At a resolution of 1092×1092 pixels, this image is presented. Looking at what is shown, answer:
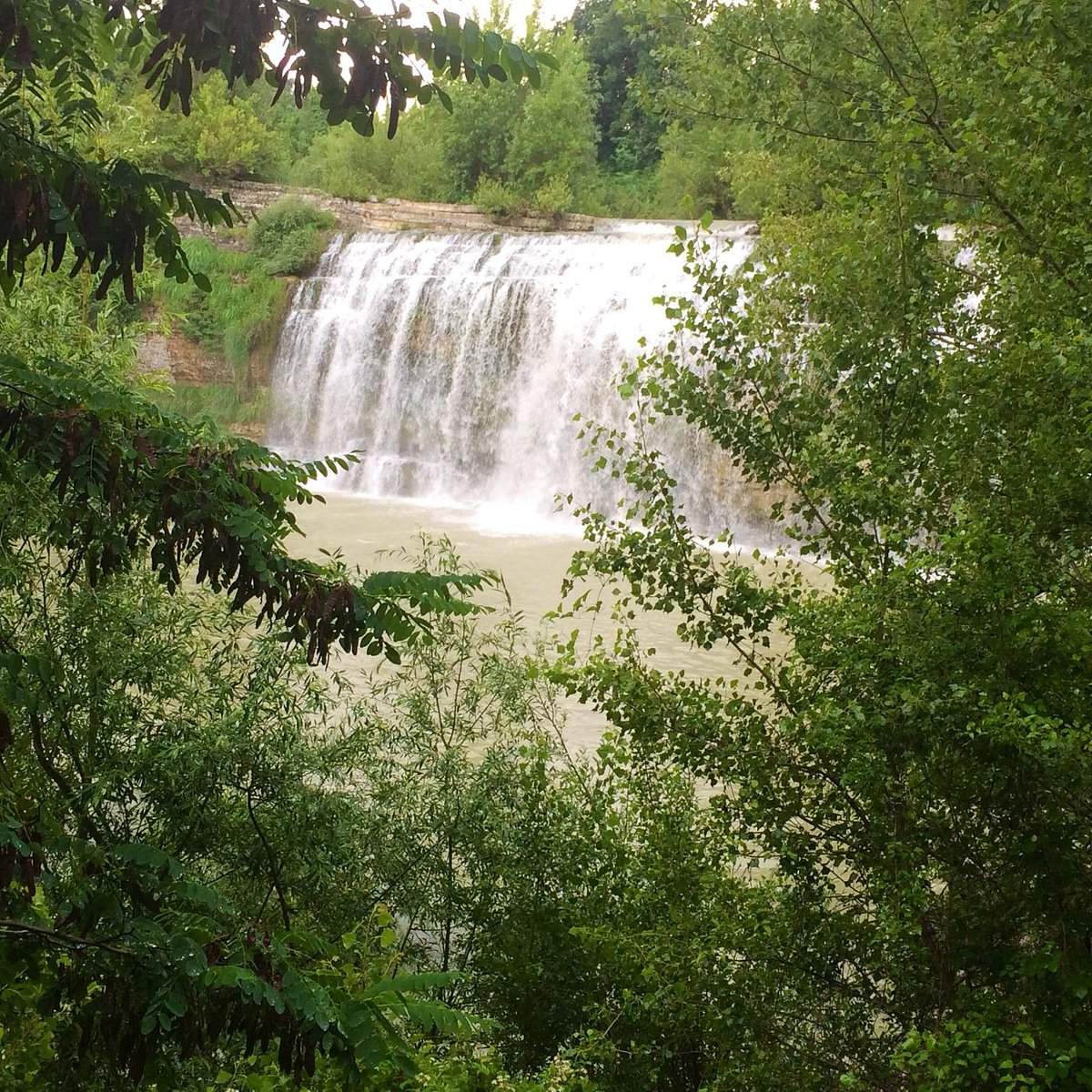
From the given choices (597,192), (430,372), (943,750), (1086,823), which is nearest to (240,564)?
(943,750)

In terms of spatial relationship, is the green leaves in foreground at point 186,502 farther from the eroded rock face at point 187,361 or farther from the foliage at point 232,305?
the eroded rock face at point 187,361

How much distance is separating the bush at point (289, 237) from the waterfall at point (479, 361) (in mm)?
523

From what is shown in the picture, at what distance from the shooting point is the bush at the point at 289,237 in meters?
25.4

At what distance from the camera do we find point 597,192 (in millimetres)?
33188

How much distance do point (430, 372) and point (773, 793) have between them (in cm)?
1791

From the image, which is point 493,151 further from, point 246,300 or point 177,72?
point 177,72

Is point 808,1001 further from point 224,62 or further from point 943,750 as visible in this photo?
point 224,62

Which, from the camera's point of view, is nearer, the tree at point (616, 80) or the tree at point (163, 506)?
the tree at point (163, 506)

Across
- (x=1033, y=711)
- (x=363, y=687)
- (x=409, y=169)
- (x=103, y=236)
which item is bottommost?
(x=363, y=687)

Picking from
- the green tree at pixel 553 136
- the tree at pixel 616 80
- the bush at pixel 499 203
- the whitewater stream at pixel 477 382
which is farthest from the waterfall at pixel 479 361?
the tree at pixel 616 80

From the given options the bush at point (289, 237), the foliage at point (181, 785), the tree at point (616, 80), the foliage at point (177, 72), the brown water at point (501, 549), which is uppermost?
the tree at point (616, 80)

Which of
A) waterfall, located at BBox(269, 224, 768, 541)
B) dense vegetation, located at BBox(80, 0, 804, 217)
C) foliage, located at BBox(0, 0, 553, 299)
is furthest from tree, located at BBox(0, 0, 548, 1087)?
dense vegetation, located at BBox(80, 0, 804, 217)

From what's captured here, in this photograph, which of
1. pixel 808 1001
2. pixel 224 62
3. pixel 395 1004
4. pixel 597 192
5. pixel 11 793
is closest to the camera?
pixel 224 62

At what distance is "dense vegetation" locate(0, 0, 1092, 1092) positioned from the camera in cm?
290
